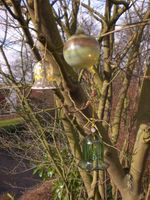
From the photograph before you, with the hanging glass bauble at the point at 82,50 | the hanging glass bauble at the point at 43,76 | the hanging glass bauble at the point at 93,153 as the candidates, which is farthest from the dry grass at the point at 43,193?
the hanging glass bauble at the point at 82,50

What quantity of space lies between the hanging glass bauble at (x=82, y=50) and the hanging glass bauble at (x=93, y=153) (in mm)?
892

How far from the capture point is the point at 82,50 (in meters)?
1.81

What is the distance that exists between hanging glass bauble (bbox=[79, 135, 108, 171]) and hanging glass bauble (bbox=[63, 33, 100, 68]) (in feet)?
2.93

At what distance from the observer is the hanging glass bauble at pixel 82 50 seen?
181 centimetres

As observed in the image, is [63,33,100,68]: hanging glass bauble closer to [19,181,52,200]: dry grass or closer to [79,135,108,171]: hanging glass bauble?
[79,135,108,171]: hanging glass bauble

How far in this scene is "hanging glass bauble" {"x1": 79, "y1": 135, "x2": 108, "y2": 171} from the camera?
8.64 feet

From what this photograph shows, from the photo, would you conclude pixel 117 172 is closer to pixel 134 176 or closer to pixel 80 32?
pixel 134 176

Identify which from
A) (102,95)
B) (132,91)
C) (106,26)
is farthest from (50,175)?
(106,26)

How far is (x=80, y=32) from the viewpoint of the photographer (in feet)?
6.31

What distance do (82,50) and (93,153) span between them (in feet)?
3.53

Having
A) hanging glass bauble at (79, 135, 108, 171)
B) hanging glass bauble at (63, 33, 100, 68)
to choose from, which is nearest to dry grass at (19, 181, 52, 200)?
hanging glass bauble at (79, 135, 108, 171)

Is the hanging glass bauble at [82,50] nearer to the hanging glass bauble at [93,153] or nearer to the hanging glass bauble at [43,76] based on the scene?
the hanging glass bauble at [43,76]

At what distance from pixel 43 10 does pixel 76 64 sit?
65cm

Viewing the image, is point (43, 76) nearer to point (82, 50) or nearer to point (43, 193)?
point (82, 50)
